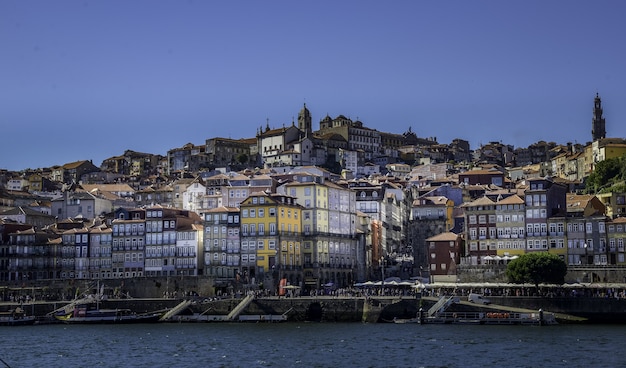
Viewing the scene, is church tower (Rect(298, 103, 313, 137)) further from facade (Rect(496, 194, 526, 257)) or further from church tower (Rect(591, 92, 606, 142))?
facade (Rect(496, 194, 526, 257))

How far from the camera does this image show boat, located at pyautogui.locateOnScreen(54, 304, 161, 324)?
3162 inches

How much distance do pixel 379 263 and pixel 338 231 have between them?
904 cm

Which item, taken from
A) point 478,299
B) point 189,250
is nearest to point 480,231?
point 478,299

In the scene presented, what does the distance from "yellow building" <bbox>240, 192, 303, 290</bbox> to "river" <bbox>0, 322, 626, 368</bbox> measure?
1432cm

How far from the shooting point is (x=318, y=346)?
58.1 meters

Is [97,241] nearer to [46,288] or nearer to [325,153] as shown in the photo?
[46,288]

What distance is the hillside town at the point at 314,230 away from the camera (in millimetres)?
86500

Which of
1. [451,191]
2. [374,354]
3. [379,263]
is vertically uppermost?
[451,191]

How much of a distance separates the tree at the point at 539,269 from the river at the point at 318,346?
7.89 m

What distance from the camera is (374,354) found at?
176ft

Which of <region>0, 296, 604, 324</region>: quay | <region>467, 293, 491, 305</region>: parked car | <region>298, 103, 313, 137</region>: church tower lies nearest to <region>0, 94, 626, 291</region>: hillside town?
<region>0, 296, 604, 324</region>: quay

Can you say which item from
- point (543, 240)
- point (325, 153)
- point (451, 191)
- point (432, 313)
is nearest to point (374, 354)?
point (432, 313)

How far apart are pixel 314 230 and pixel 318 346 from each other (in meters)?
34.7

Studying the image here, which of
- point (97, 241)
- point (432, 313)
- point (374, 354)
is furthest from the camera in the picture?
point (97, 241)
